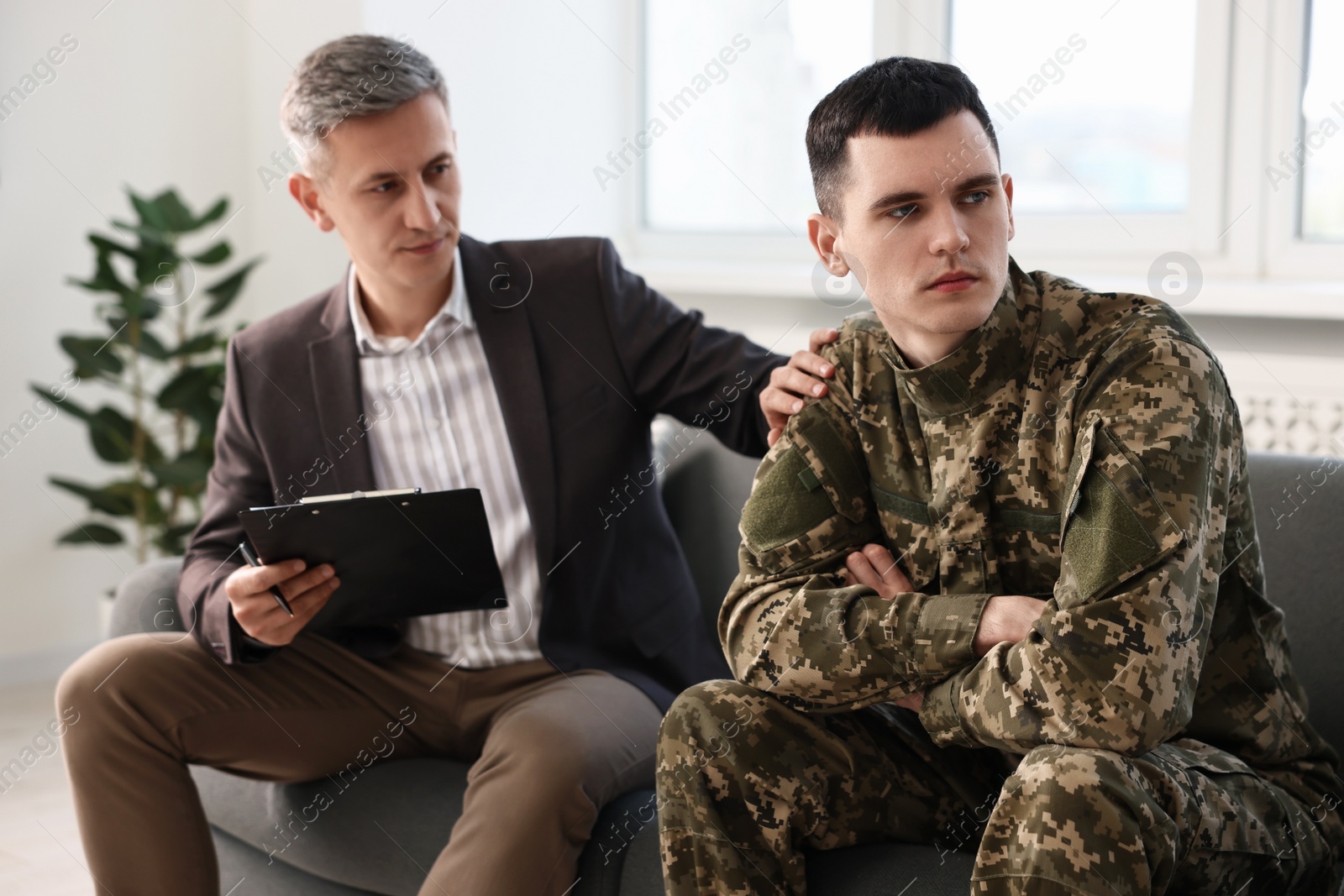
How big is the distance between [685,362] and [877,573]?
0.55m

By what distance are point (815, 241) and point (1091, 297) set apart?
33cm

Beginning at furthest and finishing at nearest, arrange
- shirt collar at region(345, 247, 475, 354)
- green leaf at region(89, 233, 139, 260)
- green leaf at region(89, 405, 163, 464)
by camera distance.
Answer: green leaf at region(89, 405, 163, 464) < green leaf at region(89, 233, 139, 260) < shirt collar at region(345, 247, 475, 354)

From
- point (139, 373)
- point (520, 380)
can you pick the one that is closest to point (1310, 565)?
point (520, 380)

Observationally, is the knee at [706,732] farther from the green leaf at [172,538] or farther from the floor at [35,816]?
the green leaf at [172,538]

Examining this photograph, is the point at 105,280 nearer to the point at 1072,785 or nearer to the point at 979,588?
the point at 979,588

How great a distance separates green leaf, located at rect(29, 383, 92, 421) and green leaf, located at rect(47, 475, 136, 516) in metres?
0.17

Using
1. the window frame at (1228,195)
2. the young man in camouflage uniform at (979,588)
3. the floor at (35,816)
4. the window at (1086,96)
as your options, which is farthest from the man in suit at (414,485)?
the window at (1086,96)

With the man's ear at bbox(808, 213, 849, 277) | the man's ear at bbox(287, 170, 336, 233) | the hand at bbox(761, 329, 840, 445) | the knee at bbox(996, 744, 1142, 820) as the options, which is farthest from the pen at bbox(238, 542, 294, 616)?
the knee at bbox(996, 744, 1142, 820)

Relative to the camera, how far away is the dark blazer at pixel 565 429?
1796 millimetres

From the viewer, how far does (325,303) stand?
199cm

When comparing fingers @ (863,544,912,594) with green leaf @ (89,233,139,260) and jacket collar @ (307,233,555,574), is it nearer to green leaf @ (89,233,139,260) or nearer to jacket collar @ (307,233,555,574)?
jacket collar @ (307,233,555,574)

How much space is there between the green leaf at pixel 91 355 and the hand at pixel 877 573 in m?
2.32

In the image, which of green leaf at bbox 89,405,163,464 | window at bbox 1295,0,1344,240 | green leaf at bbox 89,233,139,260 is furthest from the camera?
green leaf at bbox 89,405,163,464

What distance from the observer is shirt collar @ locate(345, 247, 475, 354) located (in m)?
1.88
